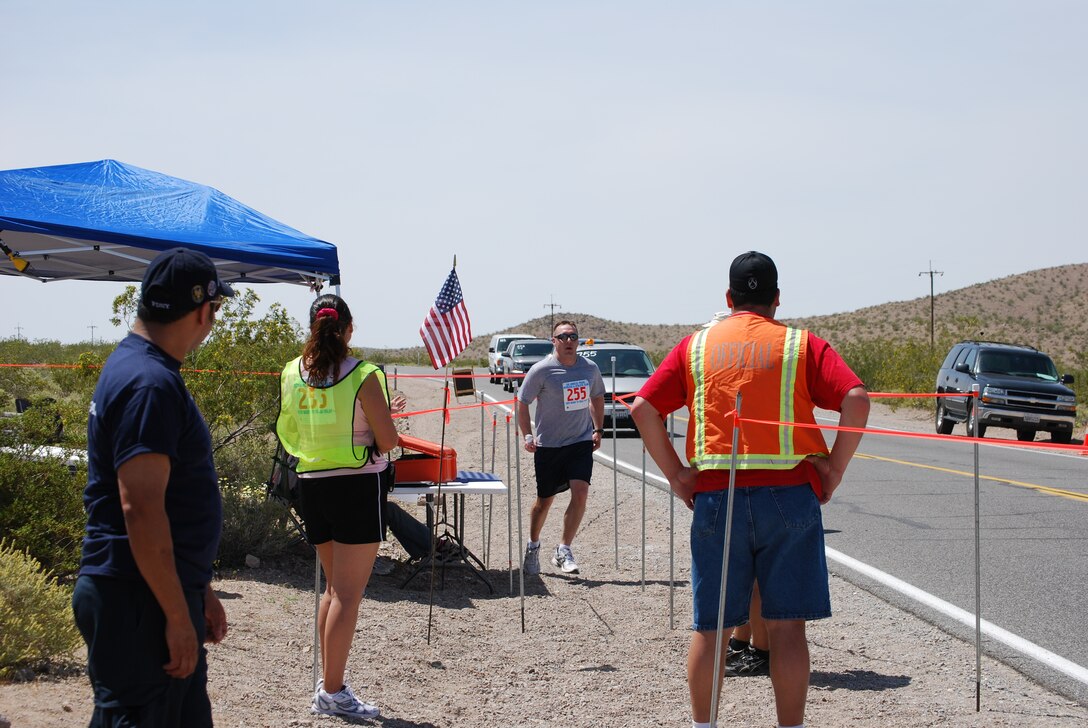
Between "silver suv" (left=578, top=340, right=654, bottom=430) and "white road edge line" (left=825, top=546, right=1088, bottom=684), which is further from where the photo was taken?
"silver suv" (left=578, top=340, right=654, bottom=430)

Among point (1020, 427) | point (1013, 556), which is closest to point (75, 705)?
point (1013, 556)

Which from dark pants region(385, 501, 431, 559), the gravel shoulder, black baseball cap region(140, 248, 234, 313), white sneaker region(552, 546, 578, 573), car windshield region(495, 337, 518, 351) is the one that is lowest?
the gravel shoulder

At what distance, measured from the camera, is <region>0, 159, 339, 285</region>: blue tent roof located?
7.41 metres

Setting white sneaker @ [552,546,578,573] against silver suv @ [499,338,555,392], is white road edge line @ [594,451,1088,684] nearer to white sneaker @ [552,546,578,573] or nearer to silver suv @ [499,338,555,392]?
white sneaker @ [552,546,578,573]

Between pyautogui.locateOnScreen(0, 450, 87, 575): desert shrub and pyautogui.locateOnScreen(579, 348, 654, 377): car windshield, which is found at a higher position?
pyautogui.locateOnScreen(579, 348, 654, 377): car windshield

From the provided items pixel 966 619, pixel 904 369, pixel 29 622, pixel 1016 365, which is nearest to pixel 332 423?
pixel 29 622

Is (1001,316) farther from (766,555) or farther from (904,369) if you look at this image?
(766,555)

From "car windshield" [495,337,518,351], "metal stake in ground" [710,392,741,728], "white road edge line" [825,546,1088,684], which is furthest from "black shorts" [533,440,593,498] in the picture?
"car windshield" [495,337,518,351]

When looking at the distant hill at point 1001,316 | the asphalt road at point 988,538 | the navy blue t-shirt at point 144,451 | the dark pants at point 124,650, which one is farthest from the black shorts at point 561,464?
the distant hill at point 1001,316

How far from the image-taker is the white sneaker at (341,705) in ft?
16.6

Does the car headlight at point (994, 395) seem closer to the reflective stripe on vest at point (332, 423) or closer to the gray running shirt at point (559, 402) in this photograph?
the gray running shirt at point (559, 402)

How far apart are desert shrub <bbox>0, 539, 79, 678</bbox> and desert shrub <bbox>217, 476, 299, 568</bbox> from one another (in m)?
2.89

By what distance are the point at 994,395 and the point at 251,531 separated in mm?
16713

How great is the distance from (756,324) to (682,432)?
17.9 m
